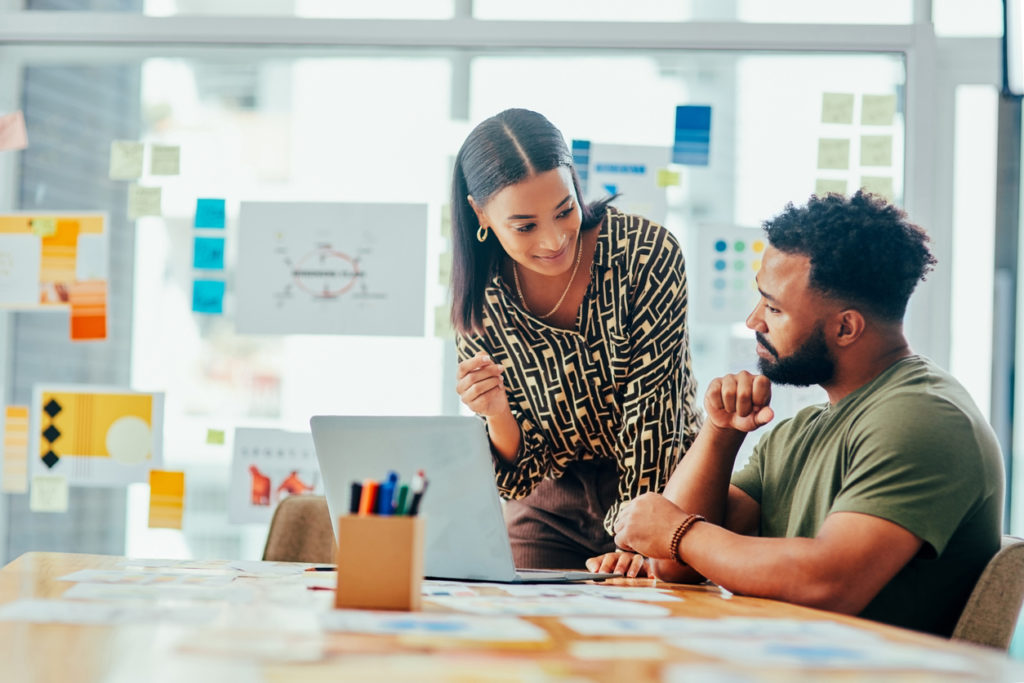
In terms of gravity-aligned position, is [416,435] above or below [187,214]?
below

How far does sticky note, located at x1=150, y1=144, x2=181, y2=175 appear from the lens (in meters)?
2.74

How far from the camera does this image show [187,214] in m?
2.73

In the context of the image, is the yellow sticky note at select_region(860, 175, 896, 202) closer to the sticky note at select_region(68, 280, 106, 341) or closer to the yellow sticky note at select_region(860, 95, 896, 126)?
the yellow sticky note at select_region(860, 95, 896, 126)

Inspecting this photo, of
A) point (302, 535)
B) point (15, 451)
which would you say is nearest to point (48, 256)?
point (15, 451)

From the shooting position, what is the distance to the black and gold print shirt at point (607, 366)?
1958mm

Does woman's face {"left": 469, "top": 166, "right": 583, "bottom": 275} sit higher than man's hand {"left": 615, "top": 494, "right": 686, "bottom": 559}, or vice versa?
woman's face {"left": 469, "top": 166, "right": 583, "bottom": 275}

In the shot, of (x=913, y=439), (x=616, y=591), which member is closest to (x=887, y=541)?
(x=913, y=439)

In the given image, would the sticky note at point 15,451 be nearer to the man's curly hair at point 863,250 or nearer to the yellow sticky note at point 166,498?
the yellow sticky note at point 166,498

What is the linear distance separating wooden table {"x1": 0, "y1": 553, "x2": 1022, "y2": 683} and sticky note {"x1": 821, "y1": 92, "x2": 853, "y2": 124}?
2025 millimetres

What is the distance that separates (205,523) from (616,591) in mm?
1768

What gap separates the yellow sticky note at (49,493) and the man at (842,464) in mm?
1719

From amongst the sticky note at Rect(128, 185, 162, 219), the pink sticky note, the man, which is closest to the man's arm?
the man

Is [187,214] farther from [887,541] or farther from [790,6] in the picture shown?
[887,541]

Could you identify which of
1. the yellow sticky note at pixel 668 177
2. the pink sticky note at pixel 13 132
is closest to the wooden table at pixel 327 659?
the yellow sticky note at pixel 668 177
